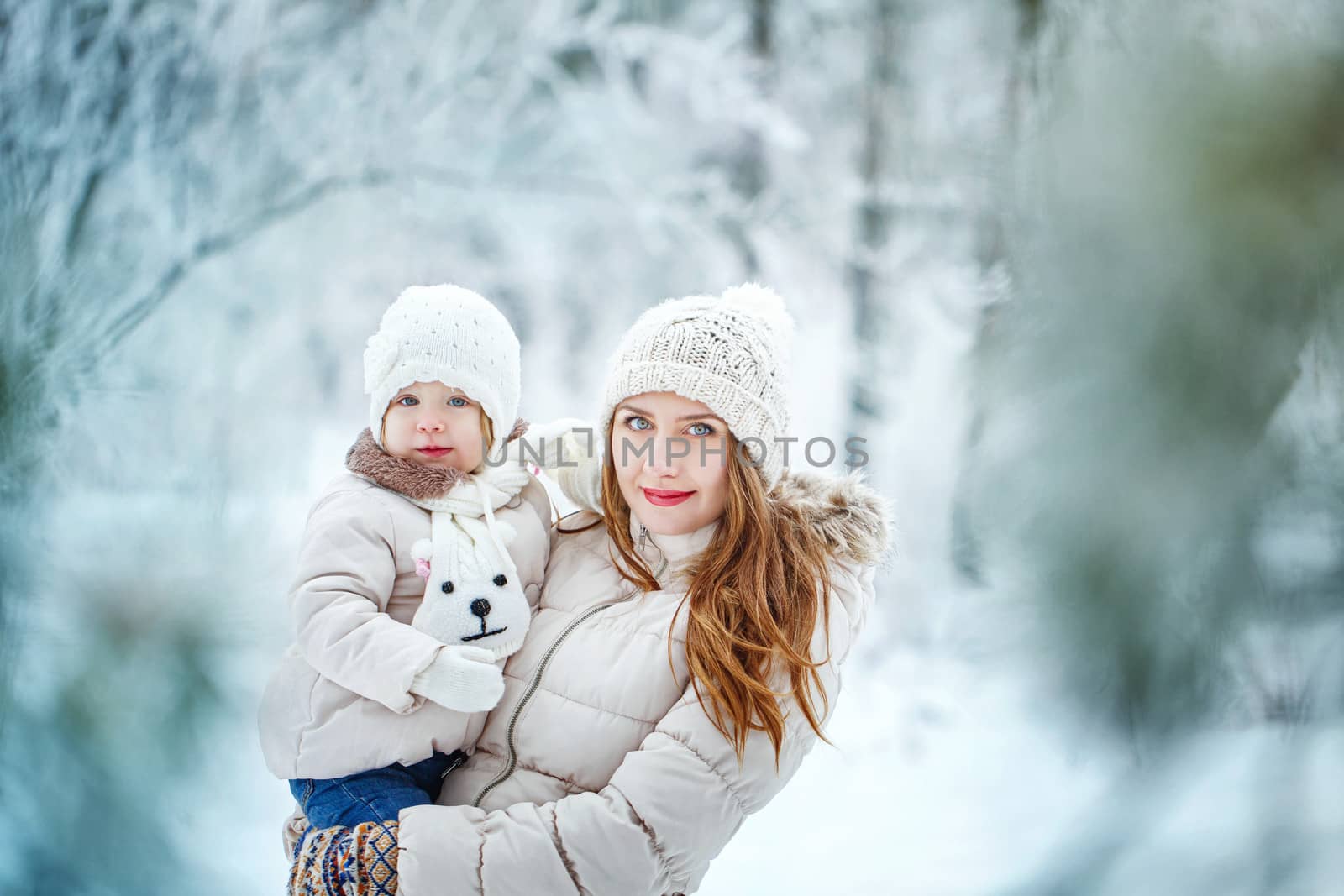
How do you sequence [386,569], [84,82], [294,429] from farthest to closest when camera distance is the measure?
[294,429], [84,82], [386,569]

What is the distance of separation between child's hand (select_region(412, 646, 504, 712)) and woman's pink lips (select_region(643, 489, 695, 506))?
29 centimetres

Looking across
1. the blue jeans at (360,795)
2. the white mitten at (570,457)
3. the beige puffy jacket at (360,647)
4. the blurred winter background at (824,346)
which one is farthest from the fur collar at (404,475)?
the blurred winter background at (824,346)

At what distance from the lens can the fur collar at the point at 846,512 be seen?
125 cm

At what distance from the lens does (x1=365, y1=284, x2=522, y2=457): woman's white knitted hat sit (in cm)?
126

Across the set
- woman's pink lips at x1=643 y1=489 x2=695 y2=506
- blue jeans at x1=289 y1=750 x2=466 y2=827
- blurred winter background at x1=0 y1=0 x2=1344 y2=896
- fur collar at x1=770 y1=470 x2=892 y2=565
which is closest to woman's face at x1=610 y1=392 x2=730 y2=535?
woman's pink lips at x1=643 y1=489 x2=695 y2=506

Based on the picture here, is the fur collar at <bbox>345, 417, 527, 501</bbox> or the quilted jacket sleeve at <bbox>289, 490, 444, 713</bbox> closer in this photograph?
the quilted jacket sleeve at <bbox>289, 490, 444, 713</bbox>

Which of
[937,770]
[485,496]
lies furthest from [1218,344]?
[485,496]

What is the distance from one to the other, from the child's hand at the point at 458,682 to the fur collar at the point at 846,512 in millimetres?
439

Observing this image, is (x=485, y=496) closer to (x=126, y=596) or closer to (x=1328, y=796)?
(x=126, y=596)

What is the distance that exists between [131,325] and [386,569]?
126 centimetres

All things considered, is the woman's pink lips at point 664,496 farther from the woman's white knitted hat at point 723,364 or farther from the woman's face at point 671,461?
the woman's white knitted hat at point 723,364

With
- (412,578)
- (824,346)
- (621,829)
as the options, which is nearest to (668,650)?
A: (621,829)

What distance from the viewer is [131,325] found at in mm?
2086

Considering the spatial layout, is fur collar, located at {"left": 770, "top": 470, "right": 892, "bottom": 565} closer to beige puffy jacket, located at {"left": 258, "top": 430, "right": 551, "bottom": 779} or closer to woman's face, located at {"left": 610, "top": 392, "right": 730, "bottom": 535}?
woman's face, located at {"left": 610, "top": 392, "right": 730, "bottom": 535}
